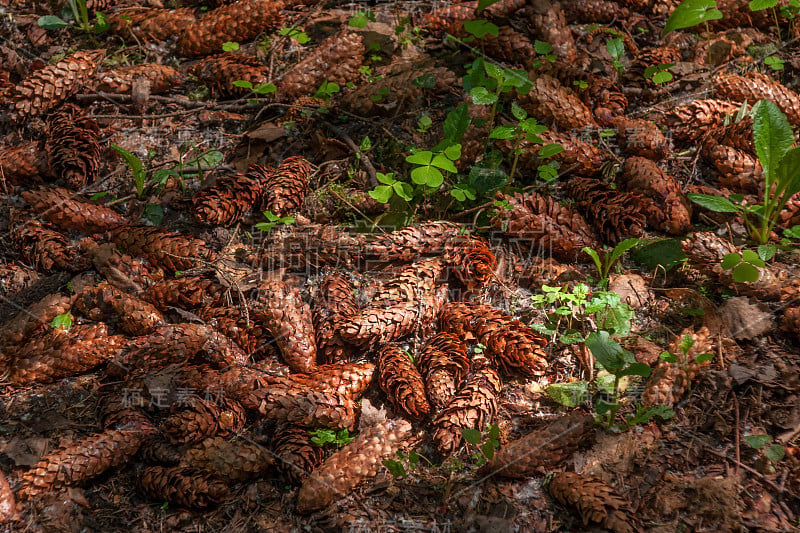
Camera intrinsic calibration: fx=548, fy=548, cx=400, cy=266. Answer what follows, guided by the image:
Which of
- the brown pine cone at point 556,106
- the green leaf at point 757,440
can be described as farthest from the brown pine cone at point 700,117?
the green leaf at point 757,440

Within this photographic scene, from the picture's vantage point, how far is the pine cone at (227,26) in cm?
330

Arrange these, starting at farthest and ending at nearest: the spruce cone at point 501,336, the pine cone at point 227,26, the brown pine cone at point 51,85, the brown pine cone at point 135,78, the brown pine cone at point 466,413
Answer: the pine cone at point 227,26 < the brown pine cone at point 135,78 < the brown pine cone at point 51,85 < the spruce cone at point 501,336 < the brown pine cone at point 466,413

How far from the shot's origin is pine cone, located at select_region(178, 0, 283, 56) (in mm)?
3301

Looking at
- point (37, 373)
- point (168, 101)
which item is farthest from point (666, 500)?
point (168, 101)

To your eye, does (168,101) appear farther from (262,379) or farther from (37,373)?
(262,379)

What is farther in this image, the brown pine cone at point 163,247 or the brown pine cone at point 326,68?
the brown pine cone at point 326,68

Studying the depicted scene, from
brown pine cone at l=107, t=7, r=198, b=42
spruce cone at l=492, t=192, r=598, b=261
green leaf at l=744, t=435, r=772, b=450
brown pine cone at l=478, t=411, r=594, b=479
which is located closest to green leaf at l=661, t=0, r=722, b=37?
spruce cone at l=492, t=192, r=598, b=261

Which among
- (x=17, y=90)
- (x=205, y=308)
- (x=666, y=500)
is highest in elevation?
(x=17, y=90)

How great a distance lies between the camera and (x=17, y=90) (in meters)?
3.03

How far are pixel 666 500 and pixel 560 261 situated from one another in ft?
3.66

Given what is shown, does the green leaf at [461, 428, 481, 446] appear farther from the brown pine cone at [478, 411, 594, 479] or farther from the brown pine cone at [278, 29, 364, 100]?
the brown pine cone at [278, 29, 364, 100]

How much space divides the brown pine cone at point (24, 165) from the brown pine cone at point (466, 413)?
2.42m

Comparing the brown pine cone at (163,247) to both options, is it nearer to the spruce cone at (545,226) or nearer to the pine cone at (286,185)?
the pine cone at (286,185)

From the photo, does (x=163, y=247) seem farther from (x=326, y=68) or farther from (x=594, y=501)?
(x=594, y=501)
